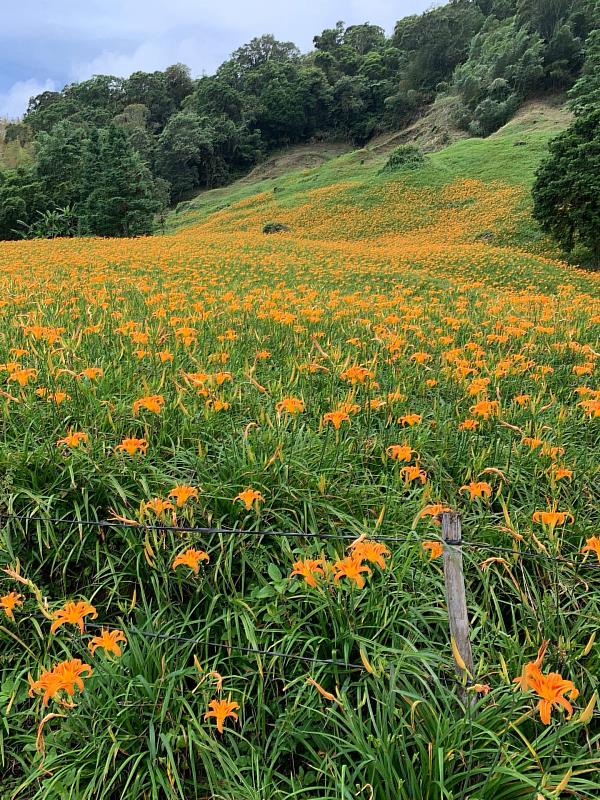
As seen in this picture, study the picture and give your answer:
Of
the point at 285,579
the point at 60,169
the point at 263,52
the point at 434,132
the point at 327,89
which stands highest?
the point at 263,52

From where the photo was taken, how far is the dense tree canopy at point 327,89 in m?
38.9

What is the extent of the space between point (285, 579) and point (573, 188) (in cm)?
1507

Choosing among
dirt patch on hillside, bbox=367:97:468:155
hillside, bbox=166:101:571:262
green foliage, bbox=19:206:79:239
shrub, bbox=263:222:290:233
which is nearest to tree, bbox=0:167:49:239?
green foliage, bbox=19:206:79:239

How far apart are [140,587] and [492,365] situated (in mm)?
2777

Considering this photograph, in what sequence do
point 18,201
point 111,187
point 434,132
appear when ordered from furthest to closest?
point 434,132
point 18,201
point 111,187

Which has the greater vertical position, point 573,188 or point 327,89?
point 327,89

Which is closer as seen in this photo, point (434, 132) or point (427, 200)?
point (427, 200)

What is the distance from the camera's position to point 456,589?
1254 mm

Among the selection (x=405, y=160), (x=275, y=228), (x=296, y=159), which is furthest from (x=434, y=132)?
(x=275, y=228)

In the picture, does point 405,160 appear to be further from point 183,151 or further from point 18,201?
point 183,151

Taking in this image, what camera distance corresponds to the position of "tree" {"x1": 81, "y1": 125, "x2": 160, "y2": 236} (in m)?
22.6

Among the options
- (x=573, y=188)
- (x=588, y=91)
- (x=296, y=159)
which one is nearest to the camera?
(x=573, y=188)

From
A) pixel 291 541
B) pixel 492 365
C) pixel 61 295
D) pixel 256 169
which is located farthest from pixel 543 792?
pixel 256 169

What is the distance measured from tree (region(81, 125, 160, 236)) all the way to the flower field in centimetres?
2193
